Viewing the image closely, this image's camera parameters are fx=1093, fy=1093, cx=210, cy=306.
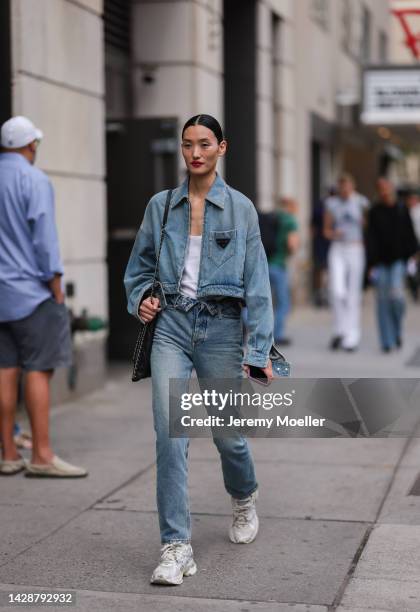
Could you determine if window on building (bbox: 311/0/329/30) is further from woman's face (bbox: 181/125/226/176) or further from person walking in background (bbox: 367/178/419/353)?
woman's face (bbox: 181/125/226/176)

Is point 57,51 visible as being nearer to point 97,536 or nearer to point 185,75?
point 185,75

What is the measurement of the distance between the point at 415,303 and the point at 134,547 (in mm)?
15447

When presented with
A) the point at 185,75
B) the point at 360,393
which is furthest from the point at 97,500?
the point at 185,75

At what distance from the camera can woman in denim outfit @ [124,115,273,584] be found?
461 centimetres

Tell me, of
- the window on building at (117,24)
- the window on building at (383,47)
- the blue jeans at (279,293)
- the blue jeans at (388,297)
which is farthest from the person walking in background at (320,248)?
the window on building at (383,47)

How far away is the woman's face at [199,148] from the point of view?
4.62 metres

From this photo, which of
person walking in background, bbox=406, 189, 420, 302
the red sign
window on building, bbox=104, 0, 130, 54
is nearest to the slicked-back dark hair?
window on building, bbox=104, 0, 130, 54

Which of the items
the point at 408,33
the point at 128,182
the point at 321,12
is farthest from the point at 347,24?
the point at 128,182

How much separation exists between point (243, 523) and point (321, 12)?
647 inches

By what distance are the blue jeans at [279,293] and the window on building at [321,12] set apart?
8092 millimetres

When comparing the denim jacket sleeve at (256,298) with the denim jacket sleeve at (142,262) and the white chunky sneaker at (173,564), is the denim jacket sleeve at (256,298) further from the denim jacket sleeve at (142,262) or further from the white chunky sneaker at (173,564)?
the white chunky sneaker at (173,564)

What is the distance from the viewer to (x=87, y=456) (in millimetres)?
7145

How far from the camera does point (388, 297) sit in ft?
40.4

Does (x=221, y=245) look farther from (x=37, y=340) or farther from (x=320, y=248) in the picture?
Result: (x=320, y=248)
